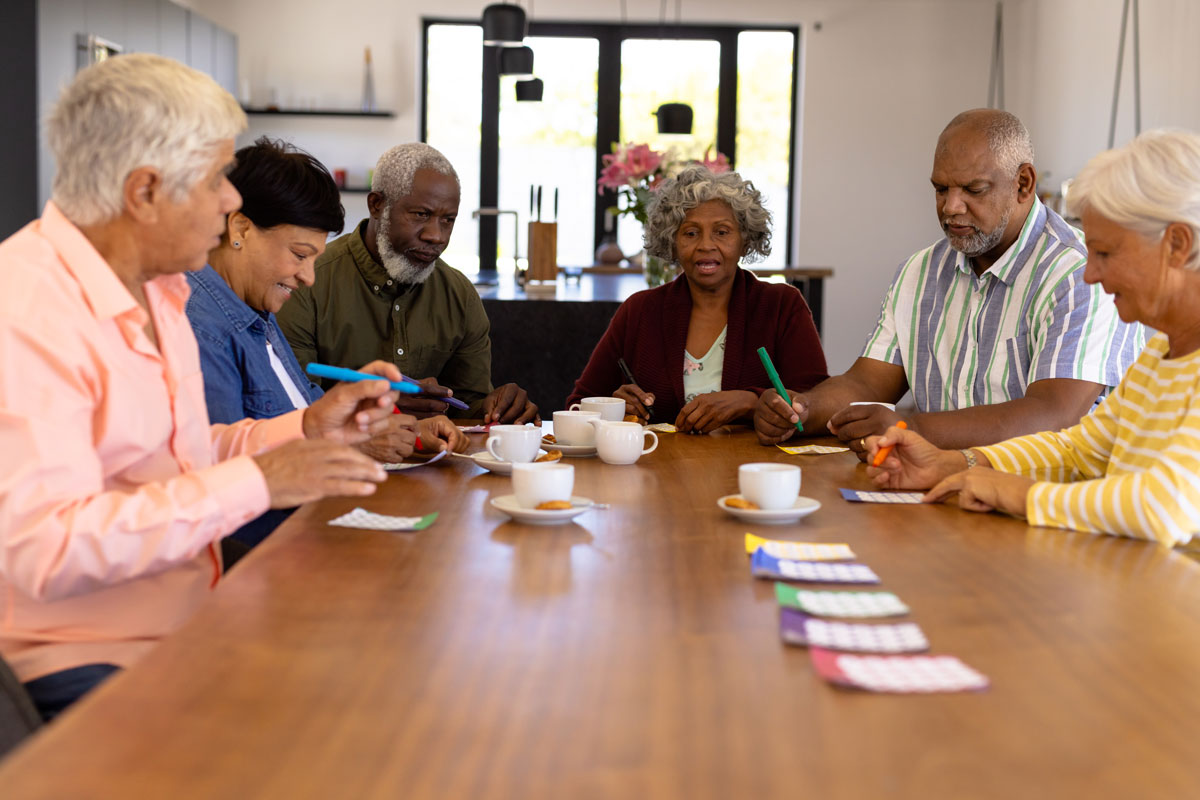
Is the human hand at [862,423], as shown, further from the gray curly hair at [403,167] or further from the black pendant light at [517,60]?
the black pendant light at [517,60]

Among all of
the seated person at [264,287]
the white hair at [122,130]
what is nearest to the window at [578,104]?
the seated person at [264,287]

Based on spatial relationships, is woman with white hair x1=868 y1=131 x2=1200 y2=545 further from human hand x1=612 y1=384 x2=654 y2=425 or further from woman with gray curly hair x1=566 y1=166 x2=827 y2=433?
woman with gray curly hair x1=566 y1=166 x2=827 y2=433

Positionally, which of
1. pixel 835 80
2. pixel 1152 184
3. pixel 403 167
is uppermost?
pixel 835 80

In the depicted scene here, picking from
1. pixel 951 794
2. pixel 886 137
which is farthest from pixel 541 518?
pixel 886 137

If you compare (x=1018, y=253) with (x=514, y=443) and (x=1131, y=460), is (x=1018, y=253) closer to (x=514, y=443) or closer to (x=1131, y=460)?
(x=1131, y=460)

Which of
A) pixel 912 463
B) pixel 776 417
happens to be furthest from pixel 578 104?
pixel 912 463

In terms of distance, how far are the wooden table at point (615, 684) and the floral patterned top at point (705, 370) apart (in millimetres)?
1462

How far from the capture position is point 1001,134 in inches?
94.5

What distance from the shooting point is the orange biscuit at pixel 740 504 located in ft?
4.86

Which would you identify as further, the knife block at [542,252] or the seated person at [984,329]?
the knife block at [542,252]

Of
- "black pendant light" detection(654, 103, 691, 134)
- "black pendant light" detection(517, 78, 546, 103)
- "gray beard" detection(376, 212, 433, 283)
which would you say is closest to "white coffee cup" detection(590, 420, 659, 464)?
"gray beard" detection(376, 212, 433, 283)

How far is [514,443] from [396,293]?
1314mm

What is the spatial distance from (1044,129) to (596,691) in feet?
23.2

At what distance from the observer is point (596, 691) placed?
34.4 inches
